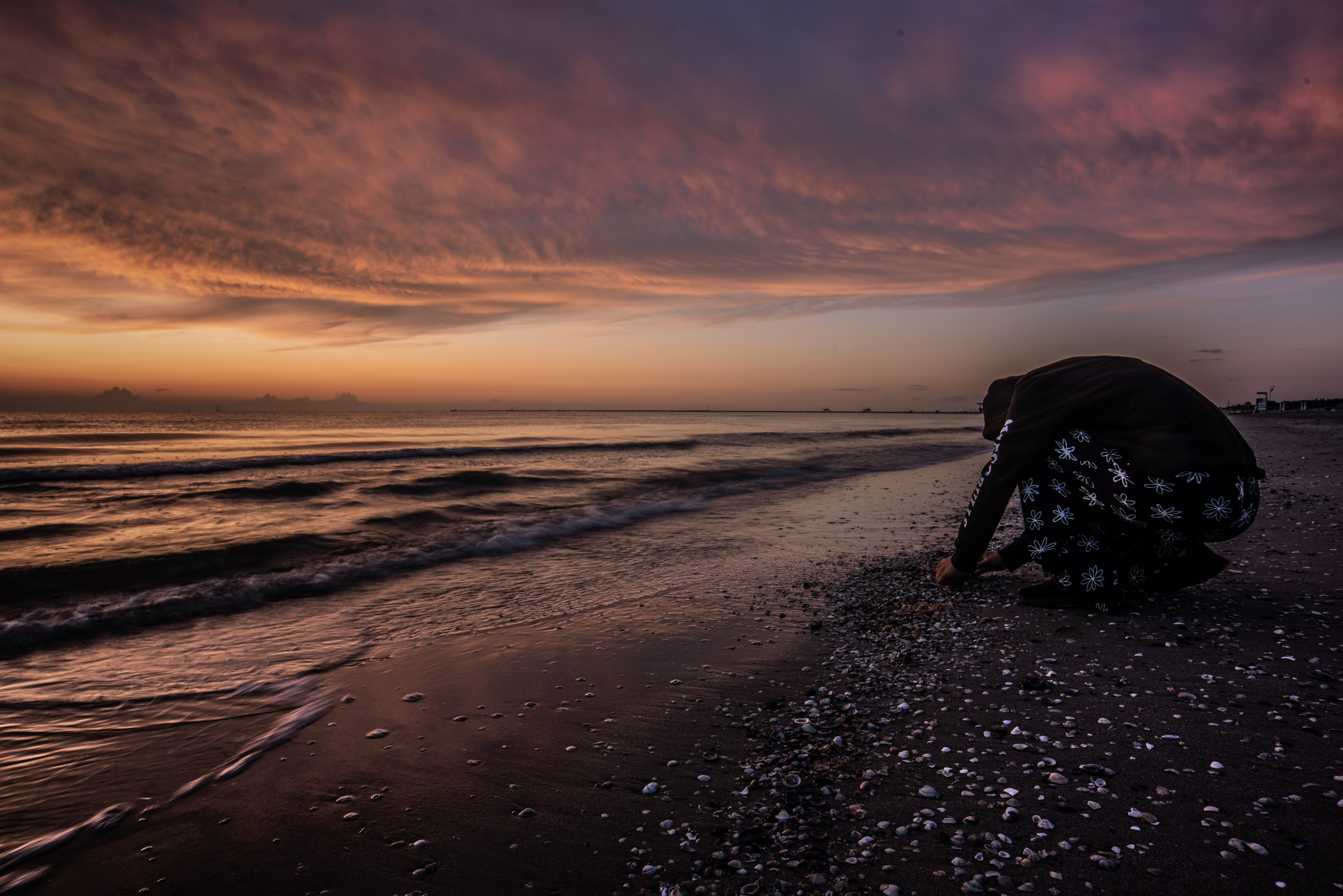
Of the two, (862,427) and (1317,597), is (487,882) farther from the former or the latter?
(862,427)

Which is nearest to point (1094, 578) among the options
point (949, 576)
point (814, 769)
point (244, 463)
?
point (949, 576)

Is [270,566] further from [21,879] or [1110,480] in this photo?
[1110,480]

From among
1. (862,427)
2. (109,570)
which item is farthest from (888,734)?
(862,427)

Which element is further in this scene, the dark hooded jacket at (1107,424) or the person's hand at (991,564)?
the person's hand at (991,564)

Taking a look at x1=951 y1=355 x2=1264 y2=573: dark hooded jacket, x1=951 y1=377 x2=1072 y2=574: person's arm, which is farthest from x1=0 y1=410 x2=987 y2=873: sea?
x1=951 y1=355 x2=1264 y2=573: dark hooded jacket

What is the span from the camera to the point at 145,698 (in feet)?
12.5

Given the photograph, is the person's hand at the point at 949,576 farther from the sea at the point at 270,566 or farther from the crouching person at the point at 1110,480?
the sea at the point at 270,566

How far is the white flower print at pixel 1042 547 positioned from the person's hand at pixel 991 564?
488 millimetres

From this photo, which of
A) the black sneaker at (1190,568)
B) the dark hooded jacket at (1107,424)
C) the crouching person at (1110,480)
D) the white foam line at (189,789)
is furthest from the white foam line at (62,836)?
the black sneaker at (1190,568)

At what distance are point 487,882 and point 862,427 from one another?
222 feet

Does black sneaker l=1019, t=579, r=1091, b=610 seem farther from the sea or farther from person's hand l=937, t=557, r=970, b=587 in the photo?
the sea

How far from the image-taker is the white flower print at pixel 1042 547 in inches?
167

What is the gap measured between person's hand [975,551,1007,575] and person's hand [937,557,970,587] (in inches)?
4.7

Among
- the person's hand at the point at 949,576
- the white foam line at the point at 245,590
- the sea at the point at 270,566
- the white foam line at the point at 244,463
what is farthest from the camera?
the white foam line at the point at 244,463
